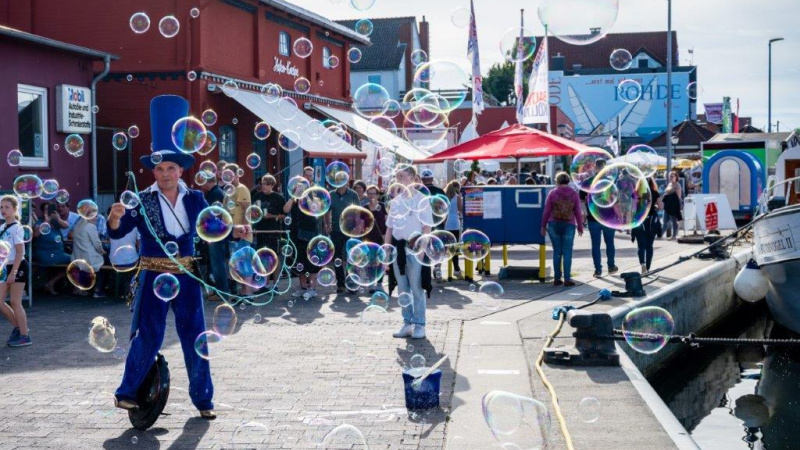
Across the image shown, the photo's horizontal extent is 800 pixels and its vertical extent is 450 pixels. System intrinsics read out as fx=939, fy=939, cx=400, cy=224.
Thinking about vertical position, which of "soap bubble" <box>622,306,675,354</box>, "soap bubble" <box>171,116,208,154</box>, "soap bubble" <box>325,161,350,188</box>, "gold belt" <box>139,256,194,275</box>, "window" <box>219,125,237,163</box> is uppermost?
"window" <box>219,125,237,163</box>

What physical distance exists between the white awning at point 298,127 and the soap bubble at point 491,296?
7083 mm

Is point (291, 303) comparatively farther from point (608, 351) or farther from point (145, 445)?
point (145, 445)

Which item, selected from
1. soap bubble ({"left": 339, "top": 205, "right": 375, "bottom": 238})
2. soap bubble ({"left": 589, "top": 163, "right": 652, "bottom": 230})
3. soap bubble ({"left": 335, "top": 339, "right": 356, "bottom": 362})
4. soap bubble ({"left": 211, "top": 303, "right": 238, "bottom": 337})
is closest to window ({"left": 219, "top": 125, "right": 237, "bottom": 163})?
soap bubble ({"left": 339, "top": 205, "right": 375, "bottom": 238})

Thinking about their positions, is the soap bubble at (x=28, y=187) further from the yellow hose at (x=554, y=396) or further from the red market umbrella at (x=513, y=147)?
the yellow hose at (x=554, y=396)

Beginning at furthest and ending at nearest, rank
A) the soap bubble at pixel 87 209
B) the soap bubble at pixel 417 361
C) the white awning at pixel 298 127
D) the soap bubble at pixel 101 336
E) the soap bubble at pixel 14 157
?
the white awning at pixel 298 127
the soap bubble at pixel 14 157
the soap bubble at pixel 87 209
the soap bubble at pixel 417 361
the soap bubble at pixel 101 336

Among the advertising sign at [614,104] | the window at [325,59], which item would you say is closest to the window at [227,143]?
the window at [325,59]

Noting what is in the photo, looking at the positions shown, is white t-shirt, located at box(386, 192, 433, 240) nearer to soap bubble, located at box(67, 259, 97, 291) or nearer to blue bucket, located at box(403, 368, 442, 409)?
blue bucket, located at box(403, 368, 442, 409)

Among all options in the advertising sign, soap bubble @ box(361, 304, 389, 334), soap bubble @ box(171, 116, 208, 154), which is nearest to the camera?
soap bubble @ box(171, 116, 208, 154)

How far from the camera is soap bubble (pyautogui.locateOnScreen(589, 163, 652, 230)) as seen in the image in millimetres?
11320

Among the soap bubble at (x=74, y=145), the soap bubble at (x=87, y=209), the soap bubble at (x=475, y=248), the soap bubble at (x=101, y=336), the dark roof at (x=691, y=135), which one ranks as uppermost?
the dark roof at (x=691, y=135)

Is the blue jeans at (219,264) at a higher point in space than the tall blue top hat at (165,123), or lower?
lower

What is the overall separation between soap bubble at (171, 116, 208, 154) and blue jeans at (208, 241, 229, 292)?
454 centimetres

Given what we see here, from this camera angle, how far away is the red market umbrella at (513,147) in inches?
618

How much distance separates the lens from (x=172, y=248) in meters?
6.55
